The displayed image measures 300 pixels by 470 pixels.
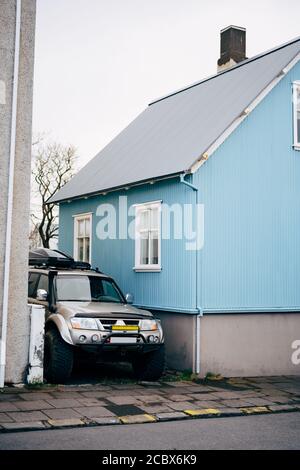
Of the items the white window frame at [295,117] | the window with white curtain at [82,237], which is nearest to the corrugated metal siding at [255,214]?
the white window frame at [295,117]

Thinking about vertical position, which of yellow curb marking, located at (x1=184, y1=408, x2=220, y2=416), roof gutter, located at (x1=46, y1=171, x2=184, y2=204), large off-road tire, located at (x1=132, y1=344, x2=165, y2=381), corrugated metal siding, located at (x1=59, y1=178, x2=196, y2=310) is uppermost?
roof gutter, located at (x1=46, y1=171, x2=184, y2=204)

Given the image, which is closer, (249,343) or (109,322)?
(109,322)

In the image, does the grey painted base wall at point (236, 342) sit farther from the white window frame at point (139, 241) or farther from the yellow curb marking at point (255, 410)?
the yellow curb marking at point (255, 410)

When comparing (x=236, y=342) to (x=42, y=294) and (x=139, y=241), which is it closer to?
(x=139, y=241)

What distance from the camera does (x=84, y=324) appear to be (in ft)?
36.4

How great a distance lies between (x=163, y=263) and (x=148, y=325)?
2.75 meters

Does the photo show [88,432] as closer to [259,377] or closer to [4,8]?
[259,377]

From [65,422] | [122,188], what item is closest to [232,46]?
[122,188]

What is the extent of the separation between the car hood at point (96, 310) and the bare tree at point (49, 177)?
33361 mm

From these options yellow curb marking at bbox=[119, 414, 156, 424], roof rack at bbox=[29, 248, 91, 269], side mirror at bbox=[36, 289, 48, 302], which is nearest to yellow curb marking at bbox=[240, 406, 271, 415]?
yellow curb marking at bbox=[119, 414, 156, 424]

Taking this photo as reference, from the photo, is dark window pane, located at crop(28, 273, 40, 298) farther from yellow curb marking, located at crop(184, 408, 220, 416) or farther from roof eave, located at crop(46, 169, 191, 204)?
yellow curb marking, located at crop(184, 408, 220, 416)

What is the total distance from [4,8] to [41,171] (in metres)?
35.8

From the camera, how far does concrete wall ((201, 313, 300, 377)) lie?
13.1m

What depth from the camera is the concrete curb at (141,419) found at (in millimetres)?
7949
